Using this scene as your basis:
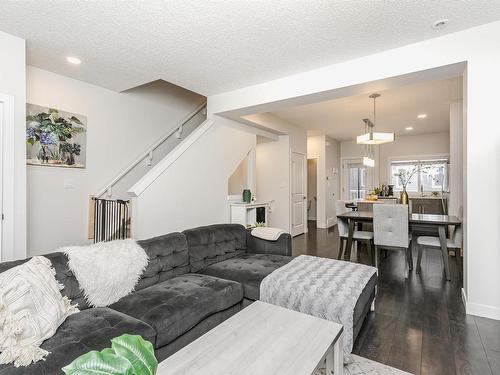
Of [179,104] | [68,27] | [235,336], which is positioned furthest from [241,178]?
[235,336]

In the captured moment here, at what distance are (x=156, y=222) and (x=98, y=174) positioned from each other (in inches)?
49.7

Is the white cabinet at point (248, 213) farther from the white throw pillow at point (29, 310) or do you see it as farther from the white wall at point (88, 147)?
the white throw pillow at point (29, 310)

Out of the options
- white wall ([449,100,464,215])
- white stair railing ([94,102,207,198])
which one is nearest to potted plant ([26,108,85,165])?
white stair railing ([94,102,207,198])

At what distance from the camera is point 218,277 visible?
2572mm

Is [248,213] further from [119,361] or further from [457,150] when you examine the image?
[119,361]

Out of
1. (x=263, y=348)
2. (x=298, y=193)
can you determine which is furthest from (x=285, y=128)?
(x=263, y=348)

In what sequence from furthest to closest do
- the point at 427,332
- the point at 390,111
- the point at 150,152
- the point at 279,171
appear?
1. the point at 279,171
2. the point at 390,111
3. the point at 150,152
4. the point at 427,332

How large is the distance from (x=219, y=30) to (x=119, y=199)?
3020 mm

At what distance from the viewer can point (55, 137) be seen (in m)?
3.55

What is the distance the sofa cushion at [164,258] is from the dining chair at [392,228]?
2.74 m

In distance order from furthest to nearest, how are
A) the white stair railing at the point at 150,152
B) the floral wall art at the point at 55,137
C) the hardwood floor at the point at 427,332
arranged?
the white stair railing at the point at 150,152
the floral wall art at the point at 55,137
the hardwood floor at the point at 427,332

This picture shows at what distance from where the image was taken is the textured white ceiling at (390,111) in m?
4.46

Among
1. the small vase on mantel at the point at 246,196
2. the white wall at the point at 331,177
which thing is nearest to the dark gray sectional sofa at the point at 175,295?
the small vase on mantel at the point at 246,196

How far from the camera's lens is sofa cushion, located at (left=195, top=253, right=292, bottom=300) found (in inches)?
94.8
